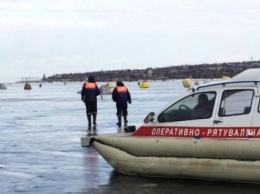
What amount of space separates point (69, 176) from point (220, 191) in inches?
117

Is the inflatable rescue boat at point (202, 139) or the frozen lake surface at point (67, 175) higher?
the inflatable rescue boat at point (202, 139)

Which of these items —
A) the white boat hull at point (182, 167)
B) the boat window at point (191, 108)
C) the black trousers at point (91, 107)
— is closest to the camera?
the white boat hull at point (182, 167)

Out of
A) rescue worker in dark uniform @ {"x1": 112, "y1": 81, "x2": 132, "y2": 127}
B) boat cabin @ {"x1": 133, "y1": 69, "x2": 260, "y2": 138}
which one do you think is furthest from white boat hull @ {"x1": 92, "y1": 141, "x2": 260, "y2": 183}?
rescue worker in dark uniform @ {"x1": 112, "y1": 81, "x2": 132, "y2": 127}

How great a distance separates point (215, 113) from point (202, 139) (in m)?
0.54

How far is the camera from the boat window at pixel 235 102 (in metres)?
10.0

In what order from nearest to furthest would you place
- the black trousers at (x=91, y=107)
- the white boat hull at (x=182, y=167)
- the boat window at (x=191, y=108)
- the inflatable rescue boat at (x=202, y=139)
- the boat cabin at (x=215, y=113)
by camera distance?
the white boat hull at (x=182, y=167) < the inflatable rescue boat at (x=202, y=139) < the boat cabin at (x=215, y=113) < the boat window at (x=191, y=108) < the black trousers at (x=91, y=107)

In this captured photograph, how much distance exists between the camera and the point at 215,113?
33.7 ft

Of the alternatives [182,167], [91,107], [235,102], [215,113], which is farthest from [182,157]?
[91,107]

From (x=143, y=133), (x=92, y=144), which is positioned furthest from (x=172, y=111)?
(x=92, y=144)

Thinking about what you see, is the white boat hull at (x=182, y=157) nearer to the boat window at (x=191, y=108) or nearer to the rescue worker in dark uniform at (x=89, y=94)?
the boat window at (x=191, y=108)

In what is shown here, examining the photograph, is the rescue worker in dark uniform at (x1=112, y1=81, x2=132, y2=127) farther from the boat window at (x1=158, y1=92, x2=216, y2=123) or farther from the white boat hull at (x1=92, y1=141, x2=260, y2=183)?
the boat window at (x1=158, y1=92, x2=216, y2=123)

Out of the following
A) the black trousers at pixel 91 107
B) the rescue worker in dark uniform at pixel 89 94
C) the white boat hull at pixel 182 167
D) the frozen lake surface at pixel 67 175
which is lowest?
the frozen lake surface at pixel 67 175

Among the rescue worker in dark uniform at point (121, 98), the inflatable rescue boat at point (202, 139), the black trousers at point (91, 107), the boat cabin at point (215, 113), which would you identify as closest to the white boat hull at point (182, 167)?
the inflatable rescue boat at point (202, 139)

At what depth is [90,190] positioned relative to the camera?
31.6 feet
